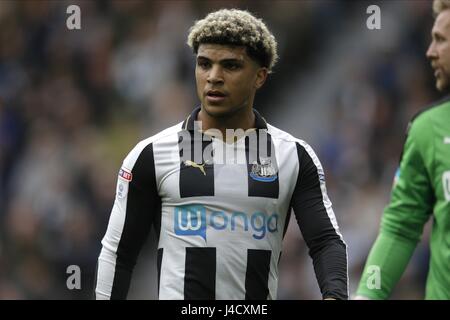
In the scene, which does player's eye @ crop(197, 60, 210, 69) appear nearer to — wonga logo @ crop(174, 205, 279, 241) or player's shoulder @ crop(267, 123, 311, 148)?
player's shoulder @ crop(267, 123, 311, 148)

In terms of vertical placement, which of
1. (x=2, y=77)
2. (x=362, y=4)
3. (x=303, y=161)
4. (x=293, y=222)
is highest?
(x=362, y=4)

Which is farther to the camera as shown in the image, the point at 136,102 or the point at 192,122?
the point at 136,102

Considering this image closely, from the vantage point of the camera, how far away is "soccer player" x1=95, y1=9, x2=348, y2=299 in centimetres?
460

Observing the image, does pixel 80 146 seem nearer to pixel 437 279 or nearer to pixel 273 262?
pixel 273 262

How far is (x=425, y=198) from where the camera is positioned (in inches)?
167

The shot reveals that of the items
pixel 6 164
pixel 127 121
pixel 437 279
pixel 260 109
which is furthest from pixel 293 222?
pixel 437 279

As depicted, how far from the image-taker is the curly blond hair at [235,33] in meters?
4.77

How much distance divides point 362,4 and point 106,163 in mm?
2873

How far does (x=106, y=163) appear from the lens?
371 inches

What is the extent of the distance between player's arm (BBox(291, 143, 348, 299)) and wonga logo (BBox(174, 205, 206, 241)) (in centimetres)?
45

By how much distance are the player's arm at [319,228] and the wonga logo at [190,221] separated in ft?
1.48
